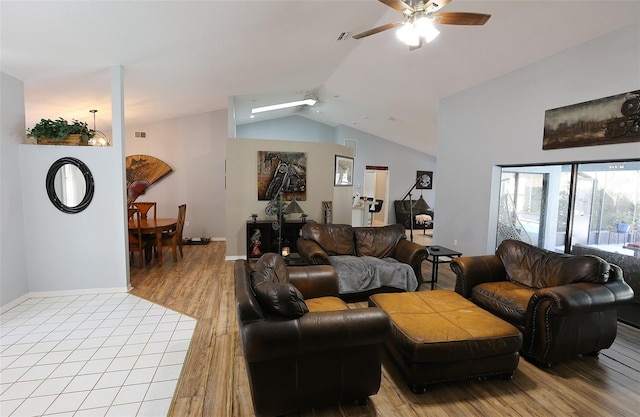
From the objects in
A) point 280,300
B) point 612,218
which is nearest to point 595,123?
point 612,218

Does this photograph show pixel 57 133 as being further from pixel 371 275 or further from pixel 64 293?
pixel 371 275

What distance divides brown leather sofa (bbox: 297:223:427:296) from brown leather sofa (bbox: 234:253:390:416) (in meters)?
1.68

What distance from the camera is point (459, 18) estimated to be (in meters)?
2.29

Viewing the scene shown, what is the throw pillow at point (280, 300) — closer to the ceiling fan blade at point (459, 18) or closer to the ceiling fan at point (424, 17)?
the ceiling fan at point (424, 17)

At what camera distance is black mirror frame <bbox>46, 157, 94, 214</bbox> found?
3.65 meters

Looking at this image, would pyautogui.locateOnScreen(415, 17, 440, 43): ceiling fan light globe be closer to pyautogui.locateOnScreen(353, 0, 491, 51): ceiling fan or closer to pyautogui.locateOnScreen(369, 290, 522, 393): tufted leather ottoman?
pyautogui.locateOnScreen(353, 0, 491, 51): ceiling fan

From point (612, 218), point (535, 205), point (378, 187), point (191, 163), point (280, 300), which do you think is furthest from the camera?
point (378, 187)

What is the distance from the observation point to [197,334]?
2.97 meters

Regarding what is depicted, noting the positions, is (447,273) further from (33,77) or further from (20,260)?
(33,77)

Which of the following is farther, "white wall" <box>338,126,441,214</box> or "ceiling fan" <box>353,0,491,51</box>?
"white wall" <box>338,126,441,214</box>

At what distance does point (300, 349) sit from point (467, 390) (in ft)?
4.45

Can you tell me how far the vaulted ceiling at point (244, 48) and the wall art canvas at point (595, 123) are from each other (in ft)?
1.36

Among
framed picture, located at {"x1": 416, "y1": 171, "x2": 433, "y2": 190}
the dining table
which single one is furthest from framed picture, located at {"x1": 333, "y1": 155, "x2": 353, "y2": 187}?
framed picture, located at {"x1": 416, "y1": 171, "x2": 433, "y2": 190}

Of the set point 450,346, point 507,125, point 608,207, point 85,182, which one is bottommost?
point 450,346
